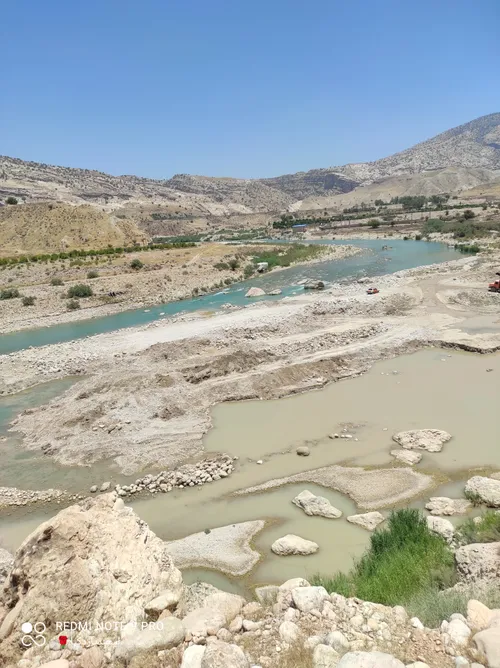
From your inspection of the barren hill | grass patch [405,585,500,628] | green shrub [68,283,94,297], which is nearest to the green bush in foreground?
grass patch [405,585,500,628]

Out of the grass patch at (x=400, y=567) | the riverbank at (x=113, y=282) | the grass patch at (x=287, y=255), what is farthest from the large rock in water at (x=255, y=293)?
the grass patch at (x=400, y=567)

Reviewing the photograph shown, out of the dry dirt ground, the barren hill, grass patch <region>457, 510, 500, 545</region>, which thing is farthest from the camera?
the barren hill

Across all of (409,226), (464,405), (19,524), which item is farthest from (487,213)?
(19,524)

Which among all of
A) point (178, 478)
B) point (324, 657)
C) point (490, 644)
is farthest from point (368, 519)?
point (324, 657)

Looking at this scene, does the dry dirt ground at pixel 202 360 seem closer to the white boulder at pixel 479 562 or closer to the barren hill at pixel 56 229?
the white boulder at pixel 479 562

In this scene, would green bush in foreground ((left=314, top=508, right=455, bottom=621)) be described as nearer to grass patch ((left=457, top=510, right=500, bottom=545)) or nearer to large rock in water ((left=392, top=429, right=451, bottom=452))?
grass patch ((left=457, top=510, right=500, bottom=545))
